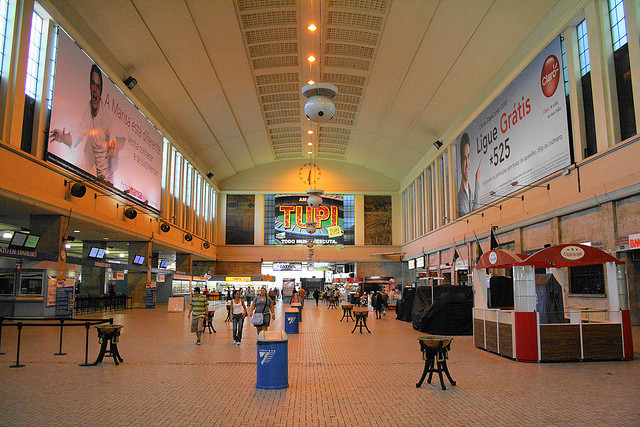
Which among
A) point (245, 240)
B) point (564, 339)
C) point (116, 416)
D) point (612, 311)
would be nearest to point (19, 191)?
point (116, 416)

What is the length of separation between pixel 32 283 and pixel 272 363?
12156 mm

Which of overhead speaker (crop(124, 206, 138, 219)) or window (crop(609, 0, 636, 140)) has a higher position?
window (crop(609, 0, 636, 140))

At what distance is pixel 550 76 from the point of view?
1603 cm

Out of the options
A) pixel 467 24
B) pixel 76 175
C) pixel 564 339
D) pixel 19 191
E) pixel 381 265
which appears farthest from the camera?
pixel 381 265

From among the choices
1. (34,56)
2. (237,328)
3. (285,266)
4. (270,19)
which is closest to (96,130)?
(34,56)

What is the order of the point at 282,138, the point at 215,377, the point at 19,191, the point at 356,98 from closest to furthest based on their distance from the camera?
the point at 215,377 → the point at 19,191 → the point at 356,98 → the point at 282,138

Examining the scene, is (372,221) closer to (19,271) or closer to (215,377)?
(19,271)

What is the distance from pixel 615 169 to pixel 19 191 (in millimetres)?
16190

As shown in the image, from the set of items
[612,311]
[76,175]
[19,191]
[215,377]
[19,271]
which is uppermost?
[76,175]

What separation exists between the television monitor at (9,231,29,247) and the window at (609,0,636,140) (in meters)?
17.6

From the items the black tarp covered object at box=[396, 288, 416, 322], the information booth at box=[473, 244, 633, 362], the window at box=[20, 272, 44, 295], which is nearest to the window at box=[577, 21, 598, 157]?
the information booth at box=[473, 244, 633, 362]

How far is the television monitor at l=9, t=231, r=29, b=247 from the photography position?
14.6 m

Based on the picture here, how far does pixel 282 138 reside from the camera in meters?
36.9

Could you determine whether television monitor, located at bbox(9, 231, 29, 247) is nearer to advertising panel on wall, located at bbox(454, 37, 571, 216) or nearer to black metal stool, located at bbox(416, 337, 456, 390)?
black metal stool, located at bbox(416, 337, 456, 390)
